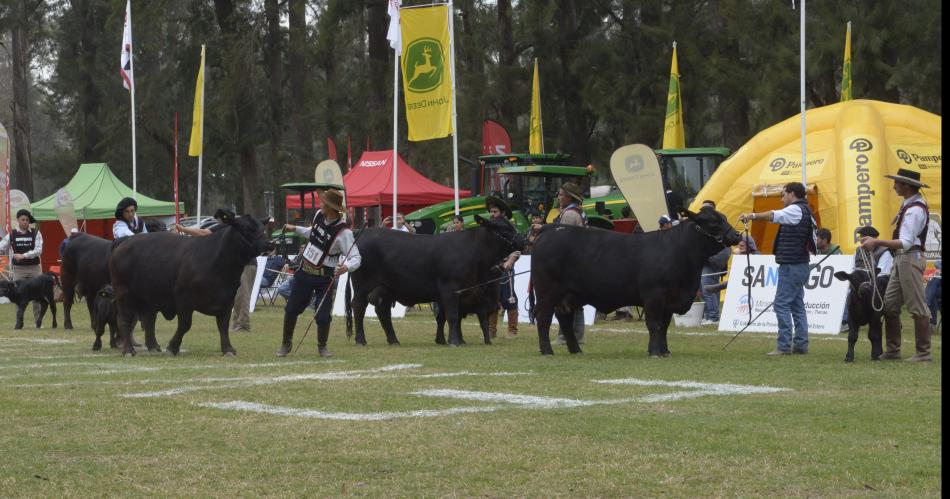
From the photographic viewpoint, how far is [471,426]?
360 inches

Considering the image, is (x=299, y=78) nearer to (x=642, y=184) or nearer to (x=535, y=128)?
(x=535, y=128)

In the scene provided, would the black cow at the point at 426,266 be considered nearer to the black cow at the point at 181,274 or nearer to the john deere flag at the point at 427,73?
the black cow at the point at 181,274

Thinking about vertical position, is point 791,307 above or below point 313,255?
below

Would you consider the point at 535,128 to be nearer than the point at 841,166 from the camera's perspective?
No

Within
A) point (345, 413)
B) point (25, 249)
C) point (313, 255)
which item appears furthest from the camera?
point (25, 249)

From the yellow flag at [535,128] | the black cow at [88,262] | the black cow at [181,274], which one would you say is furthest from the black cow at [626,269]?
the yellow flag at [535,128]

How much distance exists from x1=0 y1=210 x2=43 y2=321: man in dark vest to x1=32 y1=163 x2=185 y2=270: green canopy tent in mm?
13978

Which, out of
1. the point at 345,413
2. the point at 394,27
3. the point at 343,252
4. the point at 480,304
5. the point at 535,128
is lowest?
the point at 345,413

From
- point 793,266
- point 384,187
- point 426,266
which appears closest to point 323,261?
point 426,266

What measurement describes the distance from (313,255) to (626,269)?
3462mm

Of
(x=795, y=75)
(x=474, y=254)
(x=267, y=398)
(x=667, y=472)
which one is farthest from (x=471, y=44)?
(x=667, y=472)

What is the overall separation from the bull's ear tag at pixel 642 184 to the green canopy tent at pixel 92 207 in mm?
19642

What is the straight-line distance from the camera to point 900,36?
32.8 m

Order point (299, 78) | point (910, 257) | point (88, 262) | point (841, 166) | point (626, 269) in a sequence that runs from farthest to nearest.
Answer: point (299, 78), point (841, 166), point (88, 262), point (626, 269), point (910, 257)
